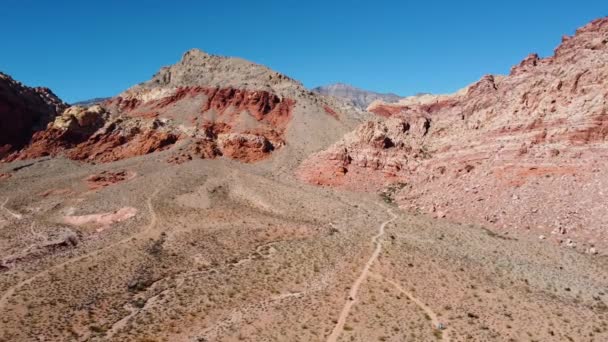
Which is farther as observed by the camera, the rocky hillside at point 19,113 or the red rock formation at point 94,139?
the rocky hillside at point 19,113

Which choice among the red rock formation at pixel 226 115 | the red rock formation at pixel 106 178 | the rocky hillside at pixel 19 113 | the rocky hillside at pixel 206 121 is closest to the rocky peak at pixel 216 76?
the rocky hillside at pixel 206 121

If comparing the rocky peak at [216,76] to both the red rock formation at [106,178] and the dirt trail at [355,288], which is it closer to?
the red rock formation at [106,178]

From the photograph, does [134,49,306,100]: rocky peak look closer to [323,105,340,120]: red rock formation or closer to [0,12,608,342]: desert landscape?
[323,105,340,120]: red rock formation

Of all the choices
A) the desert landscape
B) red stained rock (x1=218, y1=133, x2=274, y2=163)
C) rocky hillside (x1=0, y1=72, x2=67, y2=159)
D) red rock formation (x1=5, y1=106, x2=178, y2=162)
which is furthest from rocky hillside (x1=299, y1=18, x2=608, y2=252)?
rocky hillside (x1=0, y1=72, x2=67, y2=159)

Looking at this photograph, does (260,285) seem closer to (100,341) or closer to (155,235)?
(100,341)

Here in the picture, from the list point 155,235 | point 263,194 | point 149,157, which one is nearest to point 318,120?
point 149,157

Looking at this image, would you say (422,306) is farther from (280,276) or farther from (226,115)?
(226,115)
